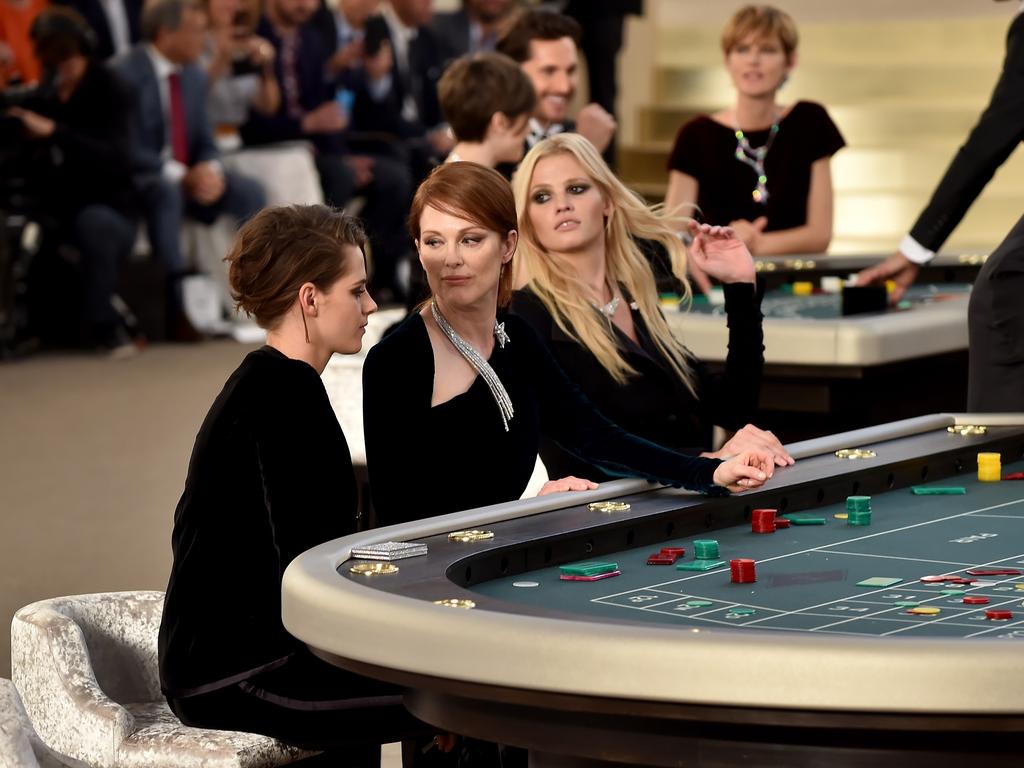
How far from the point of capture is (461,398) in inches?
120

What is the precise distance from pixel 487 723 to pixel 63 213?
808 cm

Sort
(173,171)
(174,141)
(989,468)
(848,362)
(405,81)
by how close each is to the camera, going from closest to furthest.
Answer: (989,468), (848,362), (173,171), (174,141), (405,81)

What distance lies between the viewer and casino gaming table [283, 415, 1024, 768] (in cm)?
185

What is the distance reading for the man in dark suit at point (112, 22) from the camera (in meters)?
10.0

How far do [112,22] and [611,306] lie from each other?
7.00 meters

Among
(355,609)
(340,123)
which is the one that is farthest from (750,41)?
(340,123)

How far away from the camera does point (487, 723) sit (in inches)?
80.6

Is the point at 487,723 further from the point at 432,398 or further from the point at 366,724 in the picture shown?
the point at 432,398

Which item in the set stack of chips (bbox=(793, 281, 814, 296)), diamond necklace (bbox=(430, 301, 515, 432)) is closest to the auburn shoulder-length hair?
diamond necklace (bbox=(430, 301, 515, 432))

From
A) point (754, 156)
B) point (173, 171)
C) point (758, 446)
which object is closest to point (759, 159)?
point (754, 156)

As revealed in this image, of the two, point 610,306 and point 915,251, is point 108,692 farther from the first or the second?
point 915,251

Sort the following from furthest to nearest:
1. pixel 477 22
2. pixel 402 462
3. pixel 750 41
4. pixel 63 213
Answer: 1. pixel 477 22
2. pixel 63 213
3. pixel 750 41
4. pixel 402 462

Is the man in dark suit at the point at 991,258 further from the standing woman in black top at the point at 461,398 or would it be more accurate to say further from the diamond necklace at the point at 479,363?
the diamond necklace at the point at 479,363

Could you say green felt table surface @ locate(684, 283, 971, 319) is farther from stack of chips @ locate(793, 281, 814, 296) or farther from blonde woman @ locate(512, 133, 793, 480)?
blonde woman @ locate(512, 133, 793, 480)
